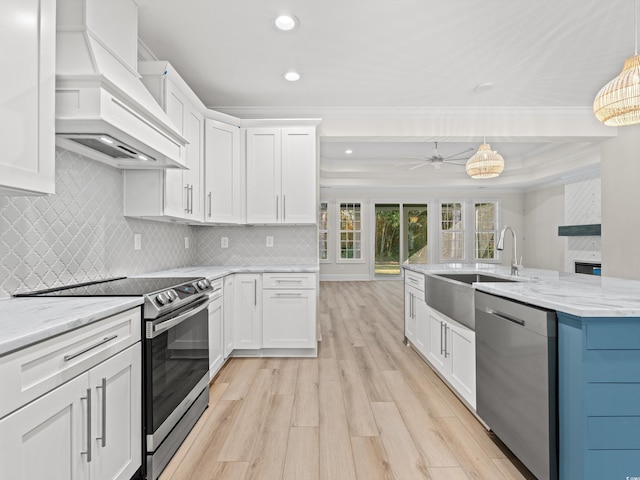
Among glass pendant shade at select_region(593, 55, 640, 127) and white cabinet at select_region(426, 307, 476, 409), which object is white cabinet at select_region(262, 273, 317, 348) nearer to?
white cabinet at select_region(426, 307, 476, 409)

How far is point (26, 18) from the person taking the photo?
4.08 feet

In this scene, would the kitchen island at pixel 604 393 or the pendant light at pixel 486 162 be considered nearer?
the kitchen island at pixel 604 393

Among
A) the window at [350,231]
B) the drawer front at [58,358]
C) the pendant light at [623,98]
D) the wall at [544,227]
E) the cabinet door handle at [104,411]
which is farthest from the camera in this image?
the window at [350,231]

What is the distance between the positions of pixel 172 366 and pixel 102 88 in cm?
145

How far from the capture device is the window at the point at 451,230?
9.34 m

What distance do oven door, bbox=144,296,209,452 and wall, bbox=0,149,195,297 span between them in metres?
0.72

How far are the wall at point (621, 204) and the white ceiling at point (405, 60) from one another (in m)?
0.26

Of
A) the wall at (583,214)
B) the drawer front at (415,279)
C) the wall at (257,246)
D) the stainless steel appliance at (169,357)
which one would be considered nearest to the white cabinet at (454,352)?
the drawer front at (415,279)

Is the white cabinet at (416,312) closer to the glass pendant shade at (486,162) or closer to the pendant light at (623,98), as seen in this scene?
the pendant light at (623,98)

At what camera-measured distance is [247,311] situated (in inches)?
130

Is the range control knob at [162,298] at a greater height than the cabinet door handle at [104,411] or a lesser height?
greater

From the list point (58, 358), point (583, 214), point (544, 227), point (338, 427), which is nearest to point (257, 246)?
point (338, 427)

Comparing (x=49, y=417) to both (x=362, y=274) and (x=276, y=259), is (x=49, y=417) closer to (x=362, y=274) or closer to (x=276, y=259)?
(x=276, y=259)

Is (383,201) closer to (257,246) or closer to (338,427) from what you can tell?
(257,246)
